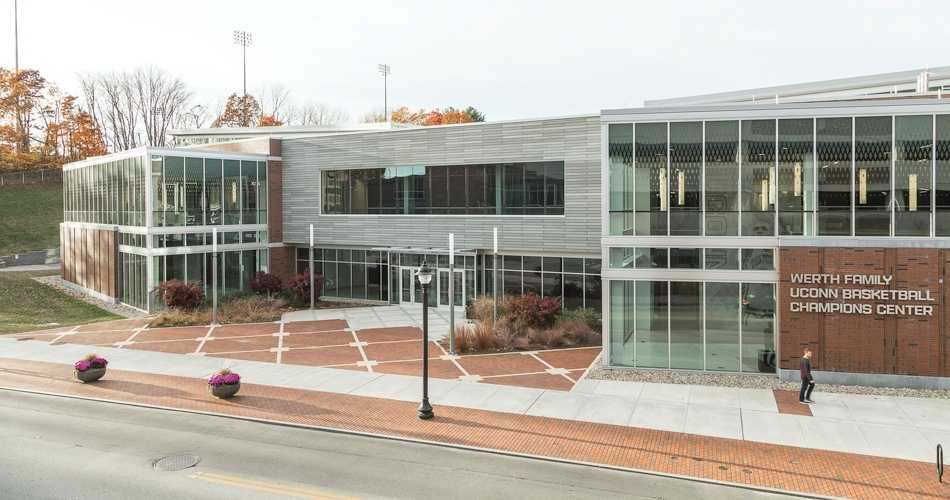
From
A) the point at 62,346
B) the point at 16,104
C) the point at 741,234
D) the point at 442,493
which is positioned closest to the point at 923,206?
the point at 741,234

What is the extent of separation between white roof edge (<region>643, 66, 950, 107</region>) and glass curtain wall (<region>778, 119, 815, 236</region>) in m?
17.8

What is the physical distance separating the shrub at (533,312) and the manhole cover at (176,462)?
13701 mm

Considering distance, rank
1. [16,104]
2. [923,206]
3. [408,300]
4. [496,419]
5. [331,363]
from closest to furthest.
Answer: [496,419], [923,206], [331,363], [408,300], [16,104]

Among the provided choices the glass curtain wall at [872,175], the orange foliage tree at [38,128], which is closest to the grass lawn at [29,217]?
the orange foliage tree at [38,128]

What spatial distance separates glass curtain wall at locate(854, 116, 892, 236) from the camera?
18281 mm

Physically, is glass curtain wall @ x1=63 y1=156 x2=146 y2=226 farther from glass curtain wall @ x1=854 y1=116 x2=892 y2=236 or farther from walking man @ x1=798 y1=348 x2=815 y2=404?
glass curtain wall @ x1=854 y1=116 x2=892 y2=236

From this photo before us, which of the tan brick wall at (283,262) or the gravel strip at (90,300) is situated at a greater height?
the tan brick wall at (283,262)

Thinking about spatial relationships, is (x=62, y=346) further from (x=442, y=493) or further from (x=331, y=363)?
(x=442, y=493)

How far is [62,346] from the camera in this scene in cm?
2436

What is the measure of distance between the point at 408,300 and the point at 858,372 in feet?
69.8

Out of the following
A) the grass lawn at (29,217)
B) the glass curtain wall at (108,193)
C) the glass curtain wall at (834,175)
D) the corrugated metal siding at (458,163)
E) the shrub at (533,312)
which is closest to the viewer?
the glass curtain wall at (834,175)

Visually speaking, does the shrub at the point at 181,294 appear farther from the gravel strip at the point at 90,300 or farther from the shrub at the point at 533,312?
the shrub at the point at 533,312

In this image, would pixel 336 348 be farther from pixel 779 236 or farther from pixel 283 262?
pixel 779 236

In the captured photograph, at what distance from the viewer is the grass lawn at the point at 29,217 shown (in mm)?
58456
